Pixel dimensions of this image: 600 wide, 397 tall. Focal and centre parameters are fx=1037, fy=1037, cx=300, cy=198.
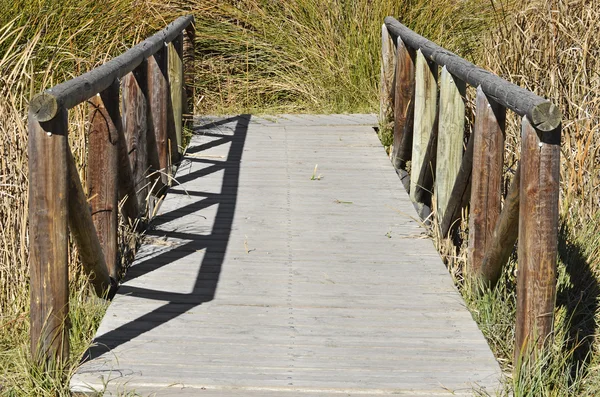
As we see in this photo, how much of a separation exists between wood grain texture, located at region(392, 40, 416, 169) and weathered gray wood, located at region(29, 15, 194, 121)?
1670 millimetres

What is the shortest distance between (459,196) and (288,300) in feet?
3.57

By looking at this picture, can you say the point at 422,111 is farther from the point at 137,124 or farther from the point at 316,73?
the point at 316,73

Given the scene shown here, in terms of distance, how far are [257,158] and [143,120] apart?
4.87 ft

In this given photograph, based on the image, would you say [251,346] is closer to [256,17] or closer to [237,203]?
[237,203]

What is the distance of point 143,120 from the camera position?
5484 millimetres

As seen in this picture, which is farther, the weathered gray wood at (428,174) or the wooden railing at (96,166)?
the weathered gray wood at (428,174)

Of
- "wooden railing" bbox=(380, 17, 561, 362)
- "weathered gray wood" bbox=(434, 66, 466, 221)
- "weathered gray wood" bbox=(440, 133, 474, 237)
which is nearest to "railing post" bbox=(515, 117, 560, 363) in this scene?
"wooden railing" bbox=(380, 17, 561, 362)

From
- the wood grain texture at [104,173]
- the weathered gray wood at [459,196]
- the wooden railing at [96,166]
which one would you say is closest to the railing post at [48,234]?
the wooden railing at [96,166]

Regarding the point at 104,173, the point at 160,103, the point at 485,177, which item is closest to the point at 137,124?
the point at 160,103

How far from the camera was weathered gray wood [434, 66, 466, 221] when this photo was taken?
5164 millimetres

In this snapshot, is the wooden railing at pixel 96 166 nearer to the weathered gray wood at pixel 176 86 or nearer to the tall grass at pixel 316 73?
the weathered gray wood at pixel 176 86

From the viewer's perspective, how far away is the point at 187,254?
15.7ft

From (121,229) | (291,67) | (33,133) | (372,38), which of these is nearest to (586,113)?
(121,229)

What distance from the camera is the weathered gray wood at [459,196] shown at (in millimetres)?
4643
